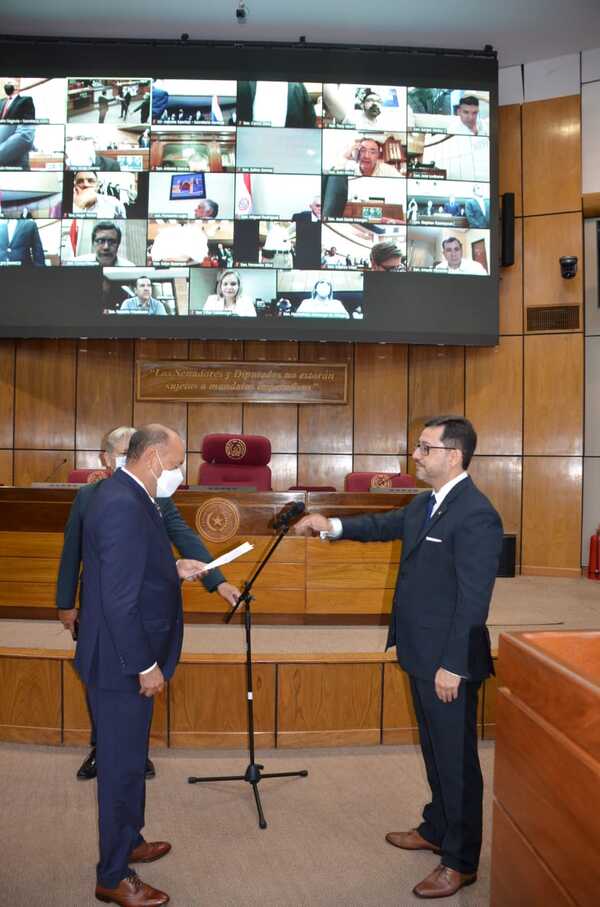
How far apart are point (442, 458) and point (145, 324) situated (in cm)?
537

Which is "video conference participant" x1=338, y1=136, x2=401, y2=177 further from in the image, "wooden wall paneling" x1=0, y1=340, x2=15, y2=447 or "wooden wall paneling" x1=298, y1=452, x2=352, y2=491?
"wooden wall paneling" x1=0, y1=340, x2=15, y2=447

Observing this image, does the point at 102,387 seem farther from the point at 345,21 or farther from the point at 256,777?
the point at 256,777

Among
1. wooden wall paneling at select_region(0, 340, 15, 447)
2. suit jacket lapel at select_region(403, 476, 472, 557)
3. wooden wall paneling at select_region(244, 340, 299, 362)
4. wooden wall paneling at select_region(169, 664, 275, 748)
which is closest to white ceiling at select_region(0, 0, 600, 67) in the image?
wooden wall paneling at select_region(244, 340, 299, 362)

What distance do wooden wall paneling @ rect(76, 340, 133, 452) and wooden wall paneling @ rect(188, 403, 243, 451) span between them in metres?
0.70

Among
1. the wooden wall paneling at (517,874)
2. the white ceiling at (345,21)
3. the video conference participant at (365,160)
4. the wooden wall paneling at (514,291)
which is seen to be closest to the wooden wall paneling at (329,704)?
the wooden wall paneling at (517,874)

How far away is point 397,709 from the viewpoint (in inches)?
142

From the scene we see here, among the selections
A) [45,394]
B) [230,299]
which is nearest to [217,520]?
Answer: [230,299]

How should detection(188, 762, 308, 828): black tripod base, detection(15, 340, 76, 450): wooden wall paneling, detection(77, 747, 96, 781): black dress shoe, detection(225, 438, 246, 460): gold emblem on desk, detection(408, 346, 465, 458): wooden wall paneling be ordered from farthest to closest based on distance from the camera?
detection(15, 340, 76, 450): wooden wall paneling → detection(408, 346, 465, 458): wooden wall paneling → detection(225, 438, 246, 460): gold emblem on desk → detection(77, 747, 96, 781): black dress shoe → detection(188, 762, 308, 828): black tripod base

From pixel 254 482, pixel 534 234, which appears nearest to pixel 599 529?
pixel 534 234

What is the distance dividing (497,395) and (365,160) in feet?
9.22

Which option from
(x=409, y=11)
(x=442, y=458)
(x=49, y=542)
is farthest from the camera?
(x=409, y=11)

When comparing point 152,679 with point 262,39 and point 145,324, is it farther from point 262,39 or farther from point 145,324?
point 262,39

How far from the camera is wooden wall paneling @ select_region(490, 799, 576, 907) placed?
4.64ft

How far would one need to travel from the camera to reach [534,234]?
797 cm
